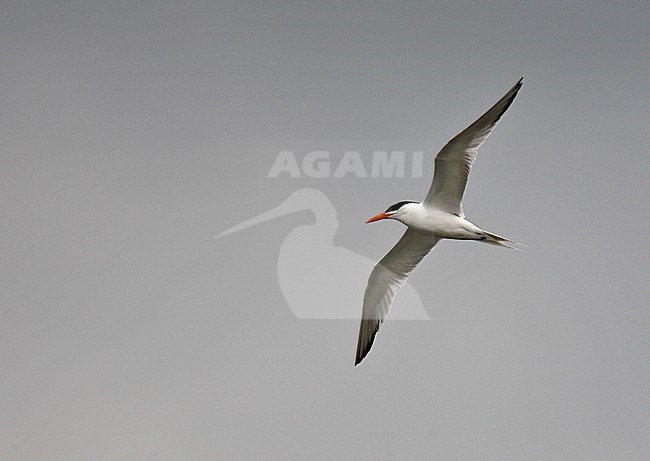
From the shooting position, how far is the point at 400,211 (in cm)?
577

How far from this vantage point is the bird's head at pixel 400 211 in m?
5.73

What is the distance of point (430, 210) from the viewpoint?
570cm

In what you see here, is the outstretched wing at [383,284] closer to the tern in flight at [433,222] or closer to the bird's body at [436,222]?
the tern in flight at [433,222]

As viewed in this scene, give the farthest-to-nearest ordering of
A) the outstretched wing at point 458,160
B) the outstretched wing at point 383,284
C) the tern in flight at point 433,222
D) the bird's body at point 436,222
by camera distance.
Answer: the outstretched wing at point 383,284, the bird's body at point 436,222, the tern in flight at point 433,222, the outstretched wing at point 458,160

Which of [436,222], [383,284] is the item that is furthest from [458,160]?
[383,284]

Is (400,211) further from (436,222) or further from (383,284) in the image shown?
(383,284)

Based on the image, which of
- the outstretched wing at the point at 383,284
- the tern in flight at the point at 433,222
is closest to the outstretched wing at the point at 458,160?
the tern in flight at the point at 433,222

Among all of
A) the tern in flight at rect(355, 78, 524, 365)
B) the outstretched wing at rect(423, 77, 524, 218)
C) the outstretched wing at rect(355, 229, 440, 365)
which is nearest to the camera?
the outstretched wing at rect(423, 77, 524, 218)

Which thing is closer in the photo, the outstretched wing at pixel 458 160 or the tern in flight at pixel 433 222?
the outstretched wing at pixel 458 160

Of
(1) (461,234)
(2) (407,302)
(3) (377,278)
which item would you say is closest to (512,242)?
(1) (461,234)

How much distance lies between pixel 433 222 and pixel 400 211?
0.25 meters

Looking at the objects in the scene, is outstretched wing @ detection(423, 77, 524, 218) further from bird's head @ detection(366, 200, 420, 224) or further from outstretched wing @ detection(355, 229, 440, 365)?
outstretched wing @ detection(355, 229, 440, 365)

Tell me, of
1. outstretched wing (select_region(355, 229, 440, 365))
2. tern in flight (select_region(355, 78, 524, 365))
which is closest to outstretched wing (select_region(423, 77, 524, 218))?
tern in flight (select_region(355, 78, 524, 365))

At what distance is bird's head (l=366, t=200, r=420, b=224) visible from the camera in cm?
573
